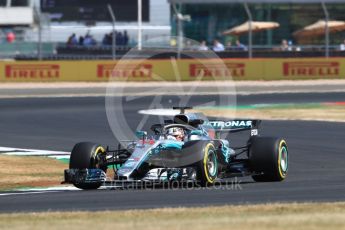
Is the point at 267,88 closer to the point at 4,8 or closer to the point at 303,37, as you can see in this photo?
the point at 303,37

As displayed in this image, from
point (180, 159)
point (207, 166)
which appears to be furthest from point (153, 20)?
point (207, 166)

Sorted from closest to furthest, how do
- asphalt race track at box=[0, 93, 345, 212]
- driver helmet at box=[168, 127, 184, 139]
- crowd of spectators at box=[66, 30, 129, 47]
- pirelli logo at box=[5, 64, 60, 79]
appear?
asphalt race track at box=[0, 93, 345, 212]
driver helmet at box=[168, 127, 184, 139]
pirelli logo at box=[5, 64, 60, 79]
crowd of spectators at box=[66, 30, 129, 47]

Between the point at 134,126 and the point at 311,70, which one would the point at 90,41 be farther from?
the point at 134,126

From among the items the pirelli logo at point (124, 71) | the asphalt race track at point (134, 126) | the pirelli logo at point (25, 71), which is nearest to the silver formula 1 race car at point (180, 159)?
the asphalt race track at point (134, 126)

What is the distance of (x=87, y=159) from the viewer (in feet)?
55.4

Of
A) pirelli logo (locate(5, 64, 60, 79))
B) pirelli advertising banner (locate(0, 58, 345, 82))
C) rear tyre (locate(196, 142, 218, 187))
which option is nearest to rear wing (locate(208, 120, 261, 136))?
rear tyre (locate(196, 142, 218, 187))

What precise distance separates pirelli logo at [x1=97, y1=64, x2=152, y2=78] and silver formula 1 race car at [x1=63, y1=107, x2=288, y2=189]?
1037 inches

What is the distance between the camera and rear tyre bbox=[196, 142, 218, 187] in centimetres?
1620

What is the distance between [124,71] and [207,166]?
28205 millimetres

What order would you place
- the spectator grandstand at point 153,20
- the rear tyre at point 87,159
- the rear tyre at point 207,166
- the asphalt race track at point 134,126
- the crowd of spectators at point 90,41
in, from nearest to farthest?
the asphalt race track at point 134,126
the rear tyre at point 207,166
the rear tyre at point 87,159
the crowd of spectators at point 90,41
the spectator grandstand at point 153,20

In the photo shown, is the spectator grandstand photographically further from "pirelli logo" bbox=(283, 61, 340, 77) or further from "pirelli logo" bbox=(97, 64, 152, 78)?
"pirelli logo" bbox=(283, 61, 340, 77)

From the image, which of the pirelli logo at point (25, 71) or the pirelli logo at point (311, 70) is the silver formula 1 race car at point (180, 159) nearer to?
the pirelli logo at point (25, 71)

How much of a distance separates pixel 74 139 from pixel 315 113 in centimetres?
936

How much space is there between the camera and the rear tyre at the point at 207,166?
16.2 metres
